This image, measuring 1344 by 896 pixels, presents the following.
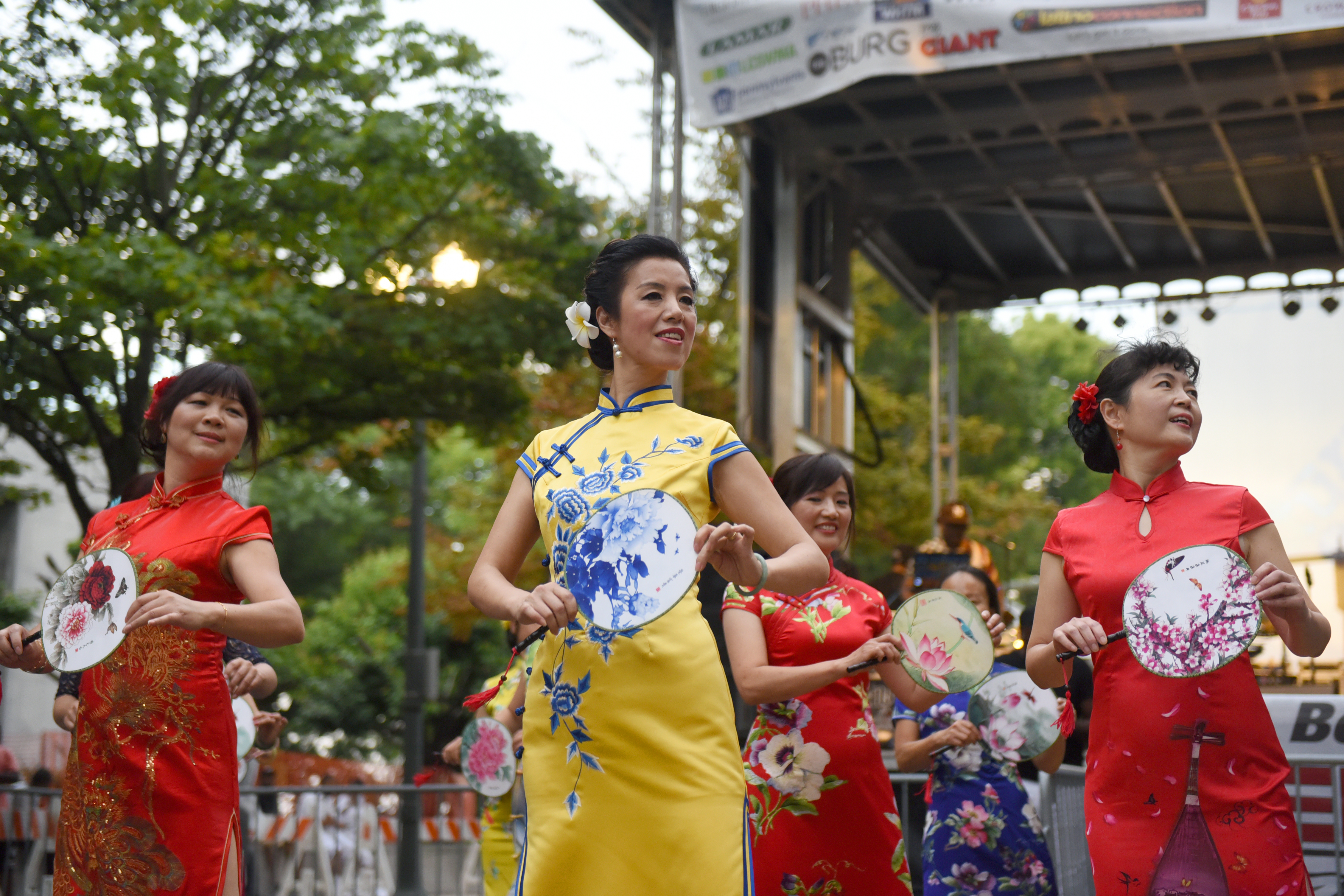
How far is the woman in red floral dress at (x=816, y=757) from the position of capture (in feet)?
11.2

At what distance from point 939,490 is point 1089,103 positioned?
5.92 meters

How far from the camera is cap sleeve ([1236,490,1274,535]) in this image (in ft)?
9.18

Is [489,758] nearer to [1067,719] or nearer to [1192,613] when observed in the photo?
[1067,719]

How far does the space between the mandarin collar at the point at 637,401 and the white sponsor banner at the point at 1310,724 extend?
11.9ft

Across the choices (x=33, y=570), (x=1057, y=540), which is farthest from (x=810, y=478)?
(x=33, y=570)

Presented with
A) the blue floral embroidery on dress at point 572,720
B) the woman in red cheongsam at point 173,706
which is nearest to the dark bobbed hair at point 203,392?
the woman in red cheongsam at point 173,706

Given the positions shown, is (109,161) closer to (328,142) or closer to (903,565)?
(328,142)

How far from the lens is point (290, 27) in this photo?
10461mm

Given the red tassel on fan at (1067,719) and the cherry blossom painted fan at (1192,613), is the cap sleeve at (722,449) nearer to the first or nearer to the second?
the cherry blossom painted fan at (1192,613)

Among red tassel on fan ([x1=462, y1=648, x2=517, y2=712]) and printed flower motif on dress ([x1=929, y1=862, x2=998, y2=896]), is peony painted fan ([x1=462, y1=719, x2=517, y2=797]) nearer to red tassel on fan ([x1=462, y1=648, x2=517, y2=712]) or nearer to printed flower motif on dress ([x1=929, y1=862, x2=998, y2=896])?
printed flower motif on dress ([x1=929, y1=862, x2=998, y2=896])

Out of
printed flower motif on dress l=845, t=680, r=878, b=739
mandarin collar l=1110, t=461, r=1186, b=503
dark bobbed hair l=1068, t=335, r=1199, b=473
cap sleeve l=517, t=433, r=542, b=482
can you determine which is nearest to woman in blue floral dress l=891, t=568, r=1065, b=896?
printed flower motif on dress l=845, t=680, r=878, b=739

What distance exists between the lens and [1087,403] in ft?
10.6

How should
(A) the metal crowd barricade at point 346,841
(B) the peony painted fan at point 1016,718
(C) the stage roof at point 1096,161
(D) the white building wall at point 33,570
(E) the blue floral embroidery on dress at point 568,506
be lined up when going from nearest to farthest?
(E) the blue floral embroidery on dress at point 568,506, (B) the peony painted fan at point 1016,718, (A) the metal crowd barricade at point 346,841, (C) the stage roof at point 1096,161, (D) the white building wall at point 33,570

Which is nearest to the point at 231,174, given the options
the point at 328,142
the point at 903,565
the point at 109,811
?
the point at 328,142
